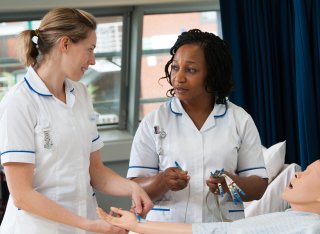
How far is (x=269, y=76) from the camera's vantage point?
4.54 metres

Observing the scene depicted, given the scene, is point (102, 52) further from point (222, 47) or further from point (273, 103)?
point (222, 47)

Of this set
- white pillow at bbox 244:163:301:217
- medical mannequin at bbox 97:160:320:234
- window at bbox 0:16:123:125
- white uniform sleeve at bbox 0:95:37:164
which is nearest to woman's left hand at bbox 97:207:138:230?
medical mannequin at bbox 97:160:320:234

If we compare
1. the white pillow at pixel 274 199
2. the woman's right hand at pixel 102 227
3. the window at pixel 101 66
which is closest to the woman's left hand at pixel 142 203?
the woman's right hand at pixel 102 227

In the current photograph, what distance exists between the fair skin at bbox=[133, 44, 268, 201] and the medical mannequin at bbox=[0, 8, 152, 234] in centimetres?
8

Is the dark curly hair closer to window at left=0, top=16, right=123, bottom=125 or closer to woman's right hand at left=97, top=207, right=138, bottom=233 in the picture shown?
woman's right hand at left=97, top=207, right=138, bottom=233

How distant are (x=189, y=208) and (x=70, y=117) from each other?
0.58 metres

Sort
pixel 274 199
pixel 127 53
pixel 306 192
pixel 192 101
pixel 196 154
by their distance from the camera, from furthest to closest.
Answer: pixel 127 53
pixel 274 199
pixel 192 101
pixel 196 154
pixel 306 192

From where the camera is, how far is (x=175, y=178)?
2439 millimetres

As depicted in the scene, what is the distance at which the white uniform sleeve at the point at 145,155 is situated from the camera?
264 centimetres

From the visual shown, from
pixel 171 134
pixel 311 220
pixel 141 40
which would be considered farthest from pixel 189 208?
pixel 141 40

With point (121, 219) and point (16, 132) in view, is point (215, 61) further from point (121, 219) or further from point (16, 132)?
point (16, 132)

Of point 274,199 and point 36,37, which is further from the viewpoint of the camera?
point 274,199

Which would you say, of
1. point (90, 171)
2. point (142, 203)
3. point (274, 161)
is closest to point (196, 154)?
point (142, 203)

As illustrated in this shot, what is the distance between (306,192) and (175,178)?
1.56 ft
